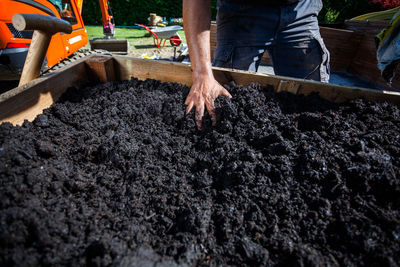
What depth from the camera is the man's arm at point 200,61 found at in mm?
1525

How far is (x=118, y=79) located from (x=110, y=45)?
5.68 metres

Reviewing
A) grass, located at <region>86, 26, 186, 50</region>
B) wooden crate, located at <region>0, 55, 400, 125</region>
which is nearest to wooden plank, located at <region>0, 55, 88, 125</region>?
wooden crate, located at <region>0, 55, 400, 125</region>

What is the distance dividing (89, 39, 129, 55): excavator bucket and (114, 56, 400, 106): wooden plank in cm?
506

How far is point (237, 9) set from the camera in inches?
77.2

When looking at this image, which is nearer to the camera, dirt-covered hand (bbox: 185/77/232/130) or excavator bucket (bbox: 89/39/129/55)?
dirt-covered hand (bbox: 185/77/232/130)

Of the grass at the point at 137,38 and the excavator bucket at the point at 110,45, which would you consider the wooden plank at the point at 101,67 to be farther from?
the grass at the point at 137,38

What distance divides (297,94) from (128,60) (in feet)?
5.25

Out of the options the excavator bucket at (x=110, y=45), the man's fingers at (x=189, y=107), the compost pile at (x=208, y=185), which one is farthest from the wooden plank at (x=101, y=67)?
the excavator bucket at (x=110, y=45)

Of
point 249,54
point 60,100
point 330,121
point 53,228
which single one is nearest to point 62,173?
point 53,228

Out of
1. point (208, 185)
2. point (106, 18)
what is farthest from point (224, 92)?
point (106, 18)

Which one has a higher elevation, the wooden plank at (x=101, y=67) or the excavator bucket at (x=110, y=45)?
the wooden plank at (x=101, y=67)

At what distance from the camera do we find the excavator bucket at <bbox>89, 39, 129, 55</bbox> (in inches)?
250

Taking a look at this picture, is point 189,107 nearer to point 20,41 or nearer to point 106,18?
point 20,41

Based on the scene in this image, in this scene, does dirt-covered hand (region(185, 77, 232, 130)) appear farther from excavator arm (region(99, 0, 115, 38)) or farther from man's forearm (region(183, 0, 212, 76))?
excavator arm (region(99, 0, 115, 38))
